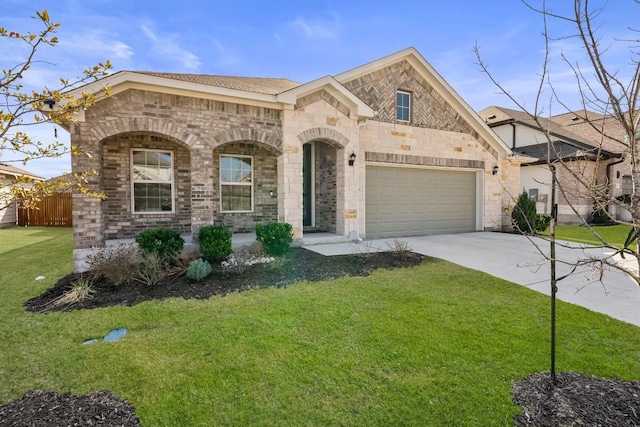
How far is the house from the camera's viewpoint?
7.66 metres

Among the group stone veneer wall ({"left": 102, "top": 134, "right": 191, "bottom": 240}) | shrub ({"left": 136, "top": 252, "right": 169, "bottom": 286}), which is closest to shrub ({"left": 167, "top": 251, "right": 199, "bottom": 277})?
shrub ({"left": 136, "top": 252, "right": 169, "bottom": 286})

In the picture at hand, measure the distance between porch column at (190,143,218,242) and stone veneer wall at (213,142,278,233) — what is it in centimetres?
165

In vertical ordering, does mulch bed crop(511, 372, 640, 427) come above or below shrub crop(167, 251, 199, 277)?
below

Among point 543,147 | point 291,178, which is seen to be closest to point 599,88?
point 291,178

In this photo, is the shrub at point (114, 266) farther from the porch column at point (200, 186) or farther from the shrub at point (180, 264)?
the porch column at point (200, 186)

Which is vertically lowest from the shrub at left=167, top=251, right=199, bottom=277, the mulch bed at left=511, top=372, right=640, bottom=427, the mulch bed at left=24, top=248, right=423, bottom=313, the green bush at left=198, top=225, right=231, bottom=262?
the mulch bed at left=511, top=372, right=640, bottom=427

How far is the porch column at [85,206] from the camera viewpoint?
708cm

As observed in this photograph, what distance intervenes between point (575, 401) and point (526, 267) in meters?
5.05

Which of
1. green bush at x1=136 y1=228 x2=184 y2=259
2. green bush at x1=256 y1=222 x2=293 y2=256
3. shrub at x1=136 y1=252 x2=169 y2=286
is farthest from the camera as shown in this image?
green bush at x1=256 y1=222 x2=293 y2=256

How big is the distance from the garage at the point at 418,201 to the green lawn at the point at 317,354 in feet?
18.4

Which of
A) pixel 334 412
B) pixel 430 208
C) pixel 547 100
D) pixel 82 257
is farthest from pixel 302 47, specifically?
pixel 334 412

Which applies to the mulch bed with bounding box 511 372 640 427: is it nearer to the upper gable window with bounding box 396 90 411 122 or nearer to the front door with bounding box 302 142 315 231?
the front door with bounding box 302 142 315 231

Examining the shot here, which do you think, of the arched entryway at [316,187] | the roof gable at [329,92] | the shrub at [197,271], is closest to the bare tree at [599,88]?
the shrub at [197,271]

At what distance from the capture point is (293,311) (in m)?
4.82
